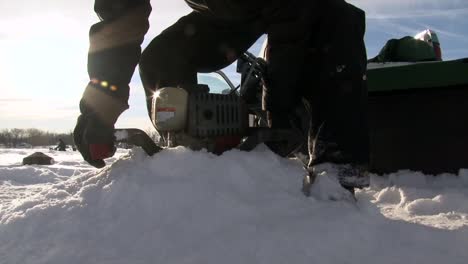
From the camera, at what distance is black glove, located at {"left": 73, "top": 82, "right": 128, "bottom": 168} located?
1.23m

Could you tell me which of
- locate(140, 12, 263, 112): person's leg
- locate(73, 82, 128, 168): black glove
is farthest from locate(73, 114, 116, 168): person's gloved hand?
locate(140, 12, 263, 112): person's leg

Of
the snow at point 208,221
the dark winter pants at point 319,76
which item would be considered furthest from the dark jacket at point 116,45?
the snow at point 208,221

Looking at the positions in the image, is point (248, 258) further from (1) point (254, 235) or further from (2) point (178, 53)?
(2) point (178, 53)

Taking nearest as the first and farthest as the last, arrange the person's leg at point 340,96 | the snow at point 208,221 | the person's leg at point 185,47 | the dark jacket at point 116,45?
the snow at point 208,221 < the person's leg at point 340,96 < the dark jacket at point 116,45 < the person's leg at point 185,47

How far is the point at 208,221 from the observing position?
87 centimetres

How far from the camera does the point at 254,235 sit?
2.68 ft

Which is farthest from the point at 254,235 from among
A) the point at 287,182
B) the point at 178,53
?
the point at 178,53

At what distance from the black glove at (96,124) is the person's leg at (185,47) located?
36 cm

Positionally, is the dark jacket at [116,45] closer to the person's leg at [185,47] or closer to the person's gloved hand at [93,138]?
the person's gloved hand at [93,138]

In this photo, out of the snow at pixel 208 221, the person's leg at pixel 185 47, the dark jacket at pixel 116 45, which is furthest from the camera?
the person's leg at pixel 185 47

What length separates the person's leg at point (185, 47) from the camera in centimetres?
162

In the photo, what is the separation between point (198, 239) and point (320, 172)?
0.45 metres

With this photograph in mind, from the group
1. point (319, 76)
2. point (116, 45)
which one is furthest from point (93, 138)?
point (319, 76)

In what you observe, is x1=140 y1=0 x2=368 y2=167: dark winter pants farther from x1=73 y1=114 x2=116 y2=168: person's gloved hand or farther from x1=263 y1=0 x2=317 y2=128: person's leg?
x1=73 y1=114 x2=116 y2=168: person's gloved hand
